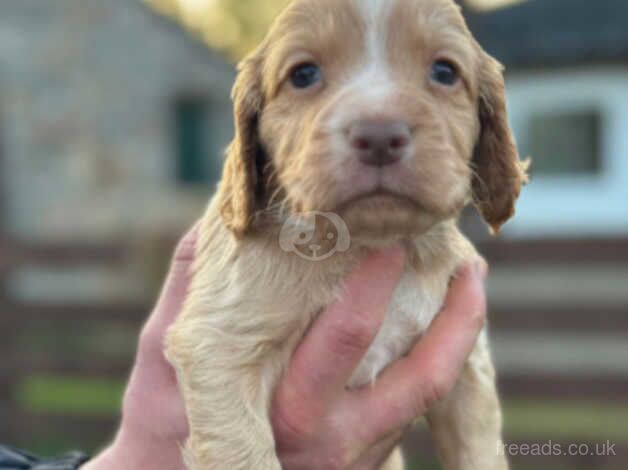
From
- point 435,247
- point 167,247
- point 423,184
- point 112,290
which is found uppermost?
point 423,184

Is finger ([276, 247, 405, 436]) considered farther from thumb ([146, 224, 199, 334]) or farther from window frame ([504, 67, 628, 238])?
window frame ([504, 67, 628, 238])

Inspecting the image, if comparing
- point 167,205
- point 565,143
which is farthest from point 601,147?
point 167,205

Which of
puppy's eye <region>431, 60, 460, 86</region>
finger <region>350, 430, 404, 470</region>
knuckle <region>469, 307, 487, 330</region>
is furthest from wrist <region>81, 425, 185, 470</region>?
puppy's eye <region>431, 60, 460, 86</region>

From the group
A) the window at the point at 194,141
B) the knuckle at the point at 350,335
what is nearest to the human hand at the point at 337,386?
the knuckle at the point at 350,335

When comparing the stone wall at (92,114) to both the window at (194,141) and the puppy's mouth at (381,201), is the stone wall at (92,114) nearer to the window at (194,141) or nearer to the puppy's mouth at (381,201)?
the window at (194,141)

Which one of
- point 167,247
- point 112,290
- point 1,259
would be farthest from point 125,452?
point 112,290

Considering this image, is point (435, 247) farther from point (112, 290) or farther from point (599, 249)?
point (112, 290)
